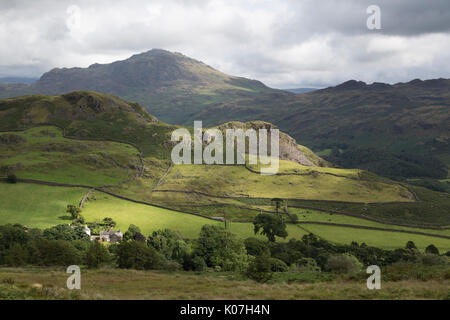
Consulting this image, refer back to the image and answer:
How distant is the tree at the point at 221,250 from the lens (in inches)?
2827

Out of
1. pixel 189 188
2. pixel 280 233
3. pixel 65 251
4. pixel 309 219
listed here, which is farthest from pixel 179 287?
pixel 189 188

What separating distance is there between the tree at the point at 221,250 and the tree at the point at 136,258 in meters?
16.3

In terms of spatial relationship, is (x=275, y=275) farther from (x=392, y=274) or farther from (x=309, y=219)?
(x=309, y=219)

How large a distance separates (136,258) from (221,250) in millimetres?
22065

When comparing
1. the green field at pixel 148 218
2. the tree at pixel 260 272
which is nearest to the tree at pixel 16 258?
the tree at pixel 260 272

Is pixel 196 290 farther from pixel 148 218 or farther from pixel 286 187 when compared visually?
pixel 286 187

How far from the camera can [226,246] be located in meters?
79.2

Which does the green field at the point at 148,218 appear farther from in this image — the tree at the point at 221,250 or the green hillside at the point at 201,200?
the tree at the point at 221,250

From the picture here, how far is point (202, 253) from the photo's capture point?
77438 mm

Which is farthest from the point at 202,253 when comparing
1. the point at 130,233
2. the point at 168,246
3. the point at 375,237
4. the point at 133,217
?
the point at 375,237

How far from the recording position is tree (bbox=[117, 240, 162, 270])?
59469mm

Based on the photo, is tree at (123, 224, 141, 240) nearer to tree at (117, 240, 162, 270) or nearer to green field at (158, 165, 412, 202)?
tree at (117, 240, 162, 270)
